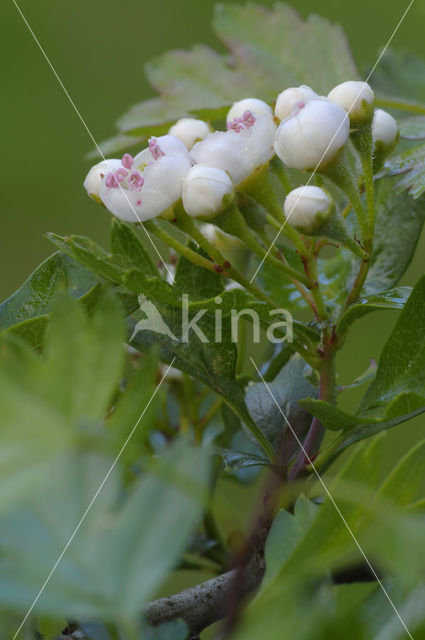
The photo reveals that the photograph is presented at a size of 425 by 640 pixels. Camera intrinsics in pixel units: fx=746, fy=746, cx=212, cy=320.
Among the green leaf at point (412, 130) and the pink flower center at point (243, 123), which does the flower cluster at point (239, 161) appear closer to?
the pink flower center at point (243, 123)

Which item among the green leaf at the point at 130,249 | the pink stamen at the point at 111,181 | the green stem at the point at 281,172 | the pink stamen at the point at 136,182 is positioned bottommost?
the green stem at the point at 281,172

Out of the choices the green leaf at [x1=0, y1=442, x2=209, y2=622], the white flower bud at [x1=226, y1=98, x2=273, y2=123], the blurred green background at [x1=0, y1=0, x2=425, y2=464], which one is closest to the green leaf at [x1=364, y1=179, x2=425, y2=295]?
the white flower bud at [x1=226, y1=98, x2=273, y2=123]

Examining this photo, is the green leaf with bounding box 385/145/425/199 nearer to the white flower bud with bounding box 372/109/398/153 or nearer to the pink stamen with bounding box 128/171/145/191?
the white flower bud with bounding box 372/109/398/153

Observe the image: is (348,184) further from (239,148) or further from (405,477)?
(405,477)

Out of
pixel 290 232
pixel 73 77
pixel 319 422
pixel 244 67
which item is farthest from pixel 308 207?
pixel 73 77

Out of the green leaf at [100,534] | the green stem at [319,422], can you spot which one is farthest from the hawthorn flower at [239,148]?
the green leaf at [100,534]

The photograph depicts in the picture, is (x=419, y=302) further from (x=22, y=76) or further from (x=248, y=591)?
(x=22, y=76)
